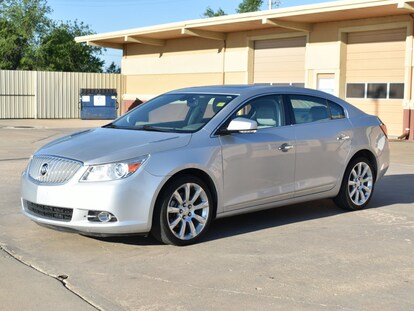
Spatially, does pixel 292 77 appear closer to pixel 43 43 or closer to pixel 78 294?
pixel 78 294

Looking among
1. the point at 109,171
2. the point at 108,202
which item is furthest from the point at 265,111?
the point at 108,202

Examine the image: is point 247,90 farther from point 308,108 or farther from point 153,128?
point 153,128

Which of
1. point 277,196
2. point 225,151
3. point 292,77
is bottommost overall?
point 277,196

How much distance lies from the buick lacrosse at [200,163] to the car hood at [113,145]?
0.04 feet

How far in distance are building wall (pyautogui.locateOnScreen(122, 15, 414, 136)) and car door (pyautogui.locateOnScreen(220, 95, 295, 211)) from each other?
14.0 m

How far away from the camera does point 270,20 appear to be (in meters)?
22.2

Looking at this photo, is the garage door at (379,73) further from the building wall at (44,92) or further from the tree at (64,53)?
the tree at (64,53)

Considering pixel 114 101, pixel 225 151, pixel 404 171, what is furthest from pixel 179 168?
pixel 114 101

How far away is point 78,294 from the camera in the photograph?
4625mm

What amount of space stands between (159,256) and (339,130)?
3.15 meters

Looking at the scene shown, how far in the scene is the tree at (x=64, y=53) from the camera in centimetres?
4516

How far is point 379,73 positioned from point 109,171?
55.5 ft

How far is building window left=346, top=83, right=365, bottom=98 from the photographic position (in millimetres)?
21422

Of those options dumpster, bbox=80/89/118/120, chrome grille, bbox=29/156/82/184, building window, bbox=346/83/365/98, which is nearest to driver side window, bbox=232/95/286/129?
chrome grille, bbox=29/156/82/184
